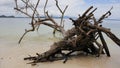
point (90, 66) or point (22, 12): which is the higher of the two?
point (22, 12)

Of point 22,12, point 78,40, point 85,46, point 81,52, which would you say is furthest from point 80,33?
point 22,12

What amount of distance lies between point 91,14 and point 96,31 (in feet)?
2.19

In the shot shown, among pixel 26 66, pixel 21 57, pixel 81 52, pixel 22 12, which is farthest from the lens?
pixel 22 12

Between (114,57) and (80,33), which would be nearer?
(80,33)

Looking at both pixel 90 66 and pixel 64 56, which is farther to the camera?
pixel 64 56

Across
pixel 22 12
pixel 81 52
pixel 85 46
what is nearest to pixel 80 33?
pixel 85 46

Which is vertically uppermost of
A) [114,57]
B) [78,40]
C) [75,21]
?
[75,21]

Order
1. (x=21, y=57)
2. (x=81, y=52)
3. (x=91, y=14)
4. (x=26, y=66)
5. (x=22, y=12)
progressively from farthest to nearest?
(x=22, y=12) < (x=81, y=52) < (x=21, y=57) < (x=91, y=14) < (x=26, y=66)

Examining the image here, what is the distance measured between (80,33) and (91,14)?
2.48ft

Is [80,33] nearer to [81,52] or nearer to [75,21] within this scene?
[75,21]

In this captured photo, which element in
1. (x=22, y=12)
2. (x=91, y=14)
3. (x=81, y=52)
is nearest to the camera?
(x=91, y=14)

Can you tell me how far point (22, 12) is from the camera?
1470 cm

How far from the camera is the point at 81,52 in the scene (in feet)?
33.7

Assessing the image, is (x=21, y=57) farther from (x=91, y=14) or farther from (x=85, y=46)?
(x=91, y=14)
